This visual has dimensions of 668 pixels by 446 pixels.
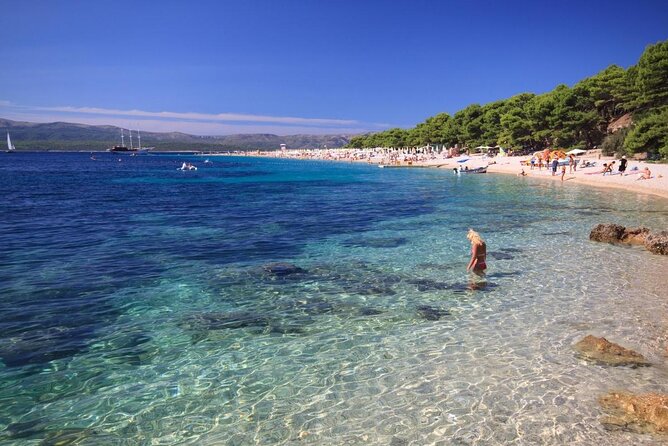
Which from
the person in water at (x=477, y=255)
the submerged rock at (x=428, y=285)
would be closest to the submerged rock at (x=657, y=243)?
the person in water at (x=477, y=255)

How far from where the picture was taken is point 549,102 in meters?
61.4

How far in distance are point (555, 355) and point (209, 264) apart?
942 centimetres

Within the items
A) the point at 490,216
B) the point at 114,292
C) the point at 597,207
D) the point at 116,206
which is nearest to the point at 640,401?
the point at 114,292

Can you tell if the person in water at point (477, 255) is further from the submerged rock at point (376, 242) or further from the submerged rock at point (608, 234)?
the submerged rock at point (608, 234)

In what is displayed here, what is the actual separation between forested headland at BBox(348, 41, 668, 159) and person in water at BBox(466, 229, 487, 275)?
33.7 m

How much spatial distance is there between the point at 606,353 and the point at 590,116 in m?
60.1

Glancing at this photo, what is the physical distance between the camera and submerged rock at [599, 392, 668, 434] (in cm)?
517

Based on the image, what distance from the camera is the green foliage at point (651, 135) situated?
121ft

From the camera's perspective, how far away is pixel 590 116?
57.4 metres

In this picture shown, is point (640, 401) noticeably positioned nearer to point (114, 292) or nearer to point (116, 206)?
point (114, 292)

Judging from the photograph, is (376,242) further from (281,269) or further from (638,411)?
(638,411)

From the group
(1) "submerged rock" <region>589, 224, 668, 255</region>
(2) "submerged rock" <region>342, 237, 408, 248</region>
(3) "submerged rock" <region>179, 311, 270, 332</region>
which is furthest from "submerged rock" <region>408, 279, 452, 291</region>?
(1) "submerged rock" <region>589, 224, 668, 255</region>

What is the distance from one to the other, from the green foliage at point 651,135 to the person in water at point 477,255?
33.5 m

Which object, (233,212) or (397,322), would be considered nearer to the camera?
(397,322)
